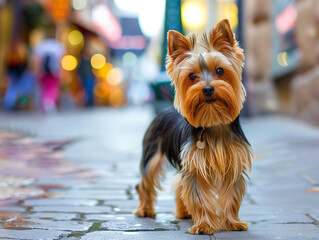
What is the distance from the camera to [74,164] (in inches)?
314

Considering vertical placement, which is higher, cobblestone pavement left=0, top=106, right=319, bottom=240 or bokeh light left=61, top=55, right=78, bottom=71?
bokeh light left=61, top=55, right=78, bottom=71

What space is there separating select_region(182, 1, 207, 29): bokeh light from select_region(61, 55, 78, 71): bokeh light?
883 cm

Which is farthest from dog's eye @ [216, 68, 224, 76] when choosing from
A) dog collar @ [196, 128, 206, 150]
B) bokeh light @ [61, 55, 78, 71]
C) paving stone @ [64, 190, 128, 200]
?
bokeh light @ [61, 55, 78, 71]

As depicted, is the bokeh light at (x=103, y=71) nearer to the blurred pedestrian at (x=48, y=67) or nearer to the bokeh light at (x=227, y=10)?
the bokeh light at (x=227, y=10)

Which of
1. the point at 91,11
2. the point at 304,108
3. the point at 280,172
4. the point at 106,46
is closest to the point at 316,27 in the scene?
the point at 304,108

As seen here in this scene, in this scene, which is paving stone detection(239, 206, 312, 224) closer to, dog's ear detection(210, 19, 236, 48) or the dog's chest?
the dog's chest

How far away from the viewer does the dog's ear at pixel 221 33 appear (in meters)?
3.81

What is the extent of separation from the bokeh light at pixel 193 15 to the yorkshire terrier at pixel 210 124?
69.8ft

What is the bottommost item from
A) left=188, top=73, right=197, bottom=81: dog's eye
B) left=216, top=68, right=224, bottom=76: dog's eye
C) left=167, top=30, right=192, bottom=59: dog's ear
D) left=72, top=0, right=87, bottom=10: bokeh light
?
left=188, top=73, right=197, bottom=81: dog's eye

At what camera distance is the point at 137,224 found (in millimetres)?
4312

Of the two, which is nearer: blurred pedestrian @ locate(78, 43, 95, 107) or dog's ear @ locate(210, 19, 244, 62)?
dog's ear @ locate(210, 19, 244, 62)

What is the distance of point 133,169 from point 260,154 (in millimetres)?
2107

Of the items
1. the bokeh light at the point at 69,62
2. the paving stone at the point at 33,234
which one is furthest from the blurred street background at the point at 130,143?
the bokeh light at the point at 69,62

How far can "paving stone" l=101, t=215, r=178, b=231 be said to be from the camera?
4.15 meters
